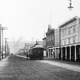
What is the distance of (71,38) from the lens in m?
63.0

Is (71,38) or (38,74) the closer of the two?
(38,74)

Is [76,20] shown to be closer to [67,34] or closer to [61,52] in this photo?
[67,34]

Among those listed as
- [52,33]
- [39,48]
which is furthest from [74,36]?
[52,33]

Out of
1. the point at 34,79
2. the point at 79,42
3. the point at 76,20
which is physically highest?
the point at 76,20

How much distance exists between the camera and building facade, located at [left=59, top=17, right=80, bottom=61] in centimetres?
5723

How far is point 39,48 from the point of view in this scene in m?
66.2

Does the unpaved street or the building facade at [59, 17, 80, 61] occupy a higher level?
the building facade at [59, 17, 80, 61]

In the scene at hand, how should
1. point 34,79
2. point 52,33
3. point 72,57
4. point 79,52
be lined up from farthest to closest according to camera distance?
1. point 52,33
2. point 72,57
3. point 79,52
4. point 34,79

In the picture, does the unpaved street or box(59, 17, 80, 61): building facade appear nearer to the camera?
the unpaved street

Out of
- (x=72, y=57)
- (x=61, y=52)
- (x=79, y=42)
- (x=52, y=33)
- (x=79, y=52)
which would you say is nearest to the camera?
(x=79, y=42)

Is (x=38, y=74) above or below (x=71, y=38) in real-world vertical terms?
below

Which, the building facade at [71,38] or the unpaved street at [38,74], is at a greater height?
the building facade at [71,38]

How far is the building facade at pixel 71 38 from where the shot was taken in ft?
188

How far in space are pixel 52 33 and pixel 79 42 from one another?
39.4 meters
